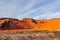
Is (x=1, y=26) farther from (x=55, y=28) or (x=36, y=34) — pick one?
(x=55, y=28)

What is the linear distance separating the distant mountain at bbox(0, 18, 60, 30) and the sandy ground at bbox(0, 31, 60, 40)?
1.26 feet

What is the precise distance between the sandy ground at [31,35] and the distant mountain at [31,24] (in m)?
0.38

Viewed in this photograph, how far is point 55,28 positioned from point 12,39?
3.34 meters

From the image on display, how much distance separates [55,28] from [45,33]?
84cm

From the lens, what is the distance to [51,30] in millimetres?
19984

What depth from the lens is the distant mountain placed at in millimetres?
20188

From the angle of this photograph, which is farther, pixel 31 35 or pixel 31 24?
pixel 31 24

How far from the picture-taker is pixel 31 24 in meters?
20.4

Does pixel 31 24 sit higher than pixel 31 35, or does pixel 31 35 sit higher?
pixel 31 24

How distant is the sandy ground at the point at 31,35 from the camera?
789 inches

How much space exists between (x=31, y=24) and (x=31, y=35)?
0.87 meters

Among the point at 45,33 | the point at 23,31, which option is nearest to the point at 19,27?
the point at 23,31

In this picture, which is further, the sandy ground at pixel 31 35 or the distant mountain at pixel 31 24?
the distant mountain at pixel 31 24

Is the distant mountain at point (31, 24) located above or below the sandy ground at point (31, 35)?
above
